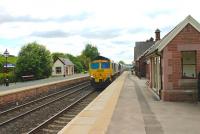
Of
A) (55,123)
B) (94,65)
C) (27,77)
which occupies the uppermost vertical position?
(94,65)

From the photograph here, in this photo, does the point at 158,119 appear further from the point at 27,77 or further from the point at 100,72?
the point at 27,77

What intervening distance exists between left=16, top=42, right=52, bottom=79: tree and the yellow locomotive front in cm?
2427

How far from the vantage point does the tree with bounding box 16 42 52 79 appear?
5941 cm

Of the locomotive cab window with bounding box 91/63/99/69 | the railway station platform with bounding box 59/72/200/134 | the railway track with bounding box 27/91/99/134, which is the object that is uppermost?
the locomotive cab window with bounding box 91/63/99/69

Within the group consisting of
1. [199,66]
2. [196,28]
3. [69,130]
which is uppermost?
[196,28]

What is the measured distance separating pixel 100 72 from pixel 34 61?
26.6 metres

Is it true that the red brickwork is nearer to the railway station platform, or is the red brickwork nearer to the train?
the railway station platform

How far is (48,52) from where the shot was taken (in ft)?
213

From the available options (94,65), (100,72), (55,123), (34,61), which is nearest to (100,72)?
(100,72)

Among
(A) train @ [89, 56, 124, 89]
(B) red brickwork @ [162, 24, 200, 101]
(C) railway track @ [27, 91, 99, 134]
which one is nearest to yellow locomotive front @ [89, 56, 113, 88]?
(A) train @ [89, 56, 124, 89]

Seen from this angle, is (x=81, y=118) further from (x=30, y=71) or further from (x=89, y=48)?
(x=89, y=48)

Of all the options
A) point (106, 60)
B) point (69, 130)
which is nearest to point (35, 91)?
point (106, 60)

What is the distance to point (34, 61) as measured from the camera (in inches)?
2372

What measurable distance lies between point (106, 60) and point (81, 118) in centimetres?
2357
